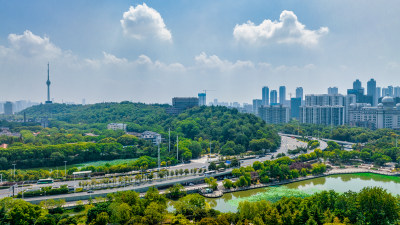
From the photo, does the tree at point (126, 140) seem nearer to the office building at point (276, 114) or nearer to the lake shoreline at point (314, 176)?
the lake shoreline at point (314, 176)

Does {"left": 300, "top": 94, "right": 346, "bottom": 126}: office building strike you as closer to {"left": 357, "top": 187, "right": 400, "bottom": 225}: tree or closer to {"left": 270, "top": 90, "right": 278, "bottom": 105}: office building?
{"left": 270, "top": 90, "right": 278, "bottom": 105}: office building

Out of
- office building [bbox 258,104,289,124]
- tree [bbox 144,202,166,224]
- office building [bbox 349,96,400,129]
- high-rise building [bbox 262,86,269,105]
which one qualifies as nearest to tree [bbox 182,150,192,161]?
tree [bbox 144,202,166,224]

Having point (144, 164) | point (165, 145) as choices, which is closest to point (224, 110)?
point (165, 145)

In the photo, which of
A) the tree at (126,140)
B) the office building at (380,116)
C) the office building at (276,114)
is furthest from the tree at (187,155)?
the office building at (276,114)

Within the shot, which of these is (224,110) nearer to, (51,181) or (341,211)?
(51,181)

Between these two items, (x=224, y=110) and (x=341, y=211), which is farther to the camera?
(x=224, y=110)

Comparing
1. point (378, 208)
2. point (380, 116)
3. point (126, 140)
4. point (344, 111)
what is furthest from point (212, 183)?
point (344, 111)
